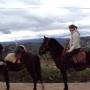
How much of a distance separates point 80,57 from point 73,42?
763 mm

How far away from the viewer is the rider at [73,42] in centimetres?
1803

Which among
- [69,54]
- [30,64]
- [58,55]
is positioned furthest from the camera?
[30,64]

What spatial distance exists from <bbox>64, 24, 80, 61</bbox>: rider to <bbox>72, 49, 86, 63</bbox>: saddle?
0.14 metres

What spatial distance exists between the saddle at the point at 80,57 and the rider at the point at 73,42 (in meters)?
0.14

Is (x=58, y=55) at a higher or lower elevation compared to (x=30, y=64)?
higher

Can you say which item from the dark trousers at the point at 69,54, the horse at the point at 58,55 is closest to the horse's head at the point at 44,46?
the horse at the point at 58,55

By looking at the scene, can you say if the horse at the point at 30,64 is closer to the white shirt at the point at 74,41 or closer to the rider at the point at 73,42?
the rider at the point at 73,42

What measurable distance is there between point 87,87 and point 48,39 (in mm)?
3277

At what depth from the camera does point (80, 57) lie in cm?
1841

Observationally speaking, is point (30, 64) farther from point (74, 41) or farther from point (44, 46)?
point (74, 41)

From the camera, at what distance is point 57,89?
2008 cm

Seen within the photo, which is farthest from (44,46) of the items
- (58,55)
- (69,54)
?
(69,54)

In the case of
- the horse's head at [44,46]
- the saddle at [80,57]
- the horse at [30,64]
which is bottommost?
the horse at [30,64]

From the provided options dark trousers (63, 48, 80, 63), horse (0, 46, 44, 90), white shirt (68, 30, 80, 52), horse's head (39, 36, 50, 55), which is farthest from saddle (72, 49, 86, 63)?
horse (0, 46, 44, 90)
